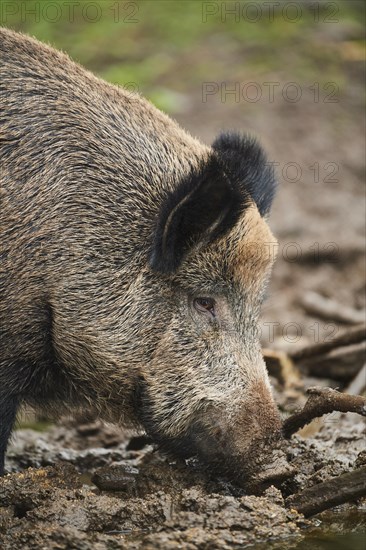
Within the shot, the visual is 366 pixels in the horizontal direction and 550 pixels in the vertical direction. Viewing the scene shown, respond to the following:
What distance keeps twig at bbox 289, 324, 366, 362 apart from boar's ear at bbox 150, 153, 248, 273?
9.46 feet

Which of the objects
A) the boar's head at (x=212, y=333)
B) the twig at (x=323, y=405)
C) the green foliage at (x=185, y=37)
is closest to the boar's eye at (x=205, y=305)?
the boar's head at (x=212, y=333)

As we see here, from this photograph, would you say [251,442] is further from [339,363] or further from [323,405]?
[339,363]

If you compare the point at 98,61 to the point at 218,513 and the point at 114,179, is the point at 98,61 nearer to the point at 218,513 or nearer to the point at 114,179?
the point at 114,179

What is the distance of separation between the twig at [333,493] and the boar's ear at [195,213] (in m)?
1.74

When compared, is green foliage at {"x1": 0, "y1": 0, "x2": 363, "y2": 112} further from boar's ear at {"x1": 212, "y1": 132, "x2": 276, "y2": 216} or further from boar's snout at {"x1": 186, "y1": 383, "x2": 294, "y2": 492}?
boar's snout at {"x1": 186, "y1": 383, "x2": 294, "y2": 492}

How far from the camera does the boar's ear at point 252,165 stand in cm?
786

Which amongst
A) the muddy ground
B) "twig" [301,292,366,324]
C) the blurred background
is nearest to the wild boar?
the muddy ground

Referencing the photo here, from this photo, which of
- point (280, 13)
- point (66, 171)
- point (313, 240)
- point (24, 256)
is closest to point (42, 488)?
point (24, 256)

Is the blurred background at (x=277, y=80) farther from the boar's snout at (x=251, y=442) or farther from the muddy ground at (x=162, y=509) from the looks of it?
the boar's snout at (x=251, y=442)

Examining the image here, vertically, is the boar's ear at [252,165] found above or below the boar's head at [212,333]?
above

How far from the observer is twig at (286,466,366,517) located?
261 inches

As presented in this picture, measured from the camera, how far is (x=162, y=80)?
17250mm

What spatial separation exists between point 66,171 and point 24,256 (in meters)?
0.68

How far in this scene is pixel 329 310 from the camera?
1170 centimetres
